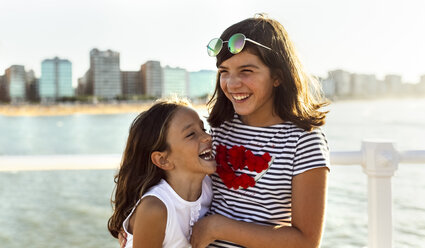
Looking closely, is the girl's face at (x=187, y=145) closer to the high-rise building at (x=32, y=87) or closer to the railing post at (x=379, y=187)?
the railing post at (x=379, y=187)

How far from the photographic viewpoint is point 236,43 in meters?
1.57

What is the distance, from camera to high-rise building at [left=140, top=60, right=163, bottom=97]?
65562 millimetres

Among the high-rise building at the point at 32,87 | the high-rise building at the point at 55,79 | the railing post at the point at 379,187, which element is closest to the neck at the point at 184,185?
the railing post at the point at 379,187

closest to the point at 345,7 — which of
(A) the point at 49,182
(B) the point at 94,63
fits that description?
(B) the point at 94,63

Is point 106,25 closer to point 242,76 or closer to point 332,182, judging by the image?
point 332,182

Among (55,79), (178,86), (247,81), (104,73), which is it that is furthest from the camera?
(55,79)

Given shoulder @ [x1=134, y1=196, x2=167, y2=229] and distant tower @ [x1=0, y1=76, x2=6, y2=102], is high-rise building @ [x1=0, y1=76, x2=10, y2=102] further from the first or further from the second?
shoulder @ [x1=134, y1=196, x2=167, y2=229]

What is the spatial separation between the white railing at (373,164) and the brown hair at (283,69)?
1.28 ft

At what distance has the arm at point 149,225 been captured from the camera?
1501mm

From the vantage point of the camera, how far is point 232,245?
5.24 ft

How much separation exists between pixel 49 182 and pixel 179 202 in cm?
1950

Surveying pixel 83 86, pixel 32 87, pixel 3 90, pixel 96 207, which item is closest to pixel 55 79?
pixel 32 87

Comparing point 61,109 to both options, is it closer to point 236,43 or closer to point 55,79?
point 55,79

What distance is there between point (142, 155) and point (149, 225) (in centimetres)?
30
